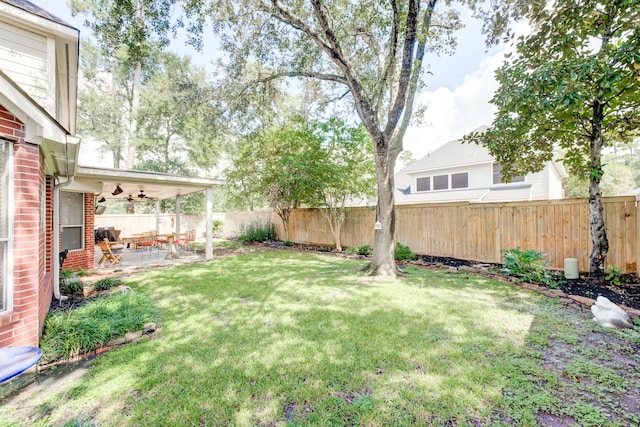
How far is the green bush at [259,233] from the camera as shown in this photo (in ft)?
51.3

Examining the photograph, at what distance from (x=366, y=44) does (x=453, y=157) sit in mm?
10396

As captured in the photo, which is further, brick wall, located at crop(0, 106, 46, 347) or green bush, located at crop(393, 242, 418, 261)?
green bush, located at crop(393, 242, 418, 261)

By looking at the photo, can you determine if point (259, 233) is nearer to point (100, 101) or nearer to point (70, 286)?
point (70, 286)

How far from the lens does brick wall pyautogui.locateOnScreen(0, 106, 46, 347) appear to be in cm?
297

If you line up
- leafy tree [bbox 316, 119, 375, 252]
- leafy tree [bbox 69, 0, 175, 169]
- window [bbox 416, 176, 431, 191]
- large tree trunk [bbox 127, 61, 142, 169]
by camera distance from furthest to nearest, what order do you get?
large tree trunk [bbox 127, 61, 142, 169]
window [bbox 416, 176, 431, 191]
leafy tree [bbox 316, 119, 375, 252]
leafy tree [bbox 69, 0, 175, 169]

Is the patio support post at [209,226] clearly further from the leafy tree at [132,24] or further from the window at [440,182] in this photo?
the window at [440,182]

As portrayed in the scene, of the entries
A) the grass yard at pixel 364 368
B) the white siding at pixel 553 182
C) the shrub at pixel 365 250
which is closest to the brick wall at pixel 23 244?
the grass yard at pixel 364 368

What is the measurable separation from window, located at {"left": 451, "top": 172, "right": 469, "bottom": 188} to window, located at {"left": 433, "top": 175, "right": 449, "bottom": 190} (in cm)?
37

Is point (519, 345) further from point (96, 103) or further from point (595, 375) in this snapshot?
point (96, 103)

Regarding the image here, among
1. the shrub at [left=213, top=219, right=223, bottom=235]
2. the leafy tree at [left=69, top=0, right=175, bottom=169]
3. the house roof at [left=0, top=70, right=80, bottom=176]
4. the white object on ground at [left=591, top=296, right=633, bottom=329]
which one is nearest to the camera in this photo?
the house roof at [left=0, top=70, right=80, bottom=176]

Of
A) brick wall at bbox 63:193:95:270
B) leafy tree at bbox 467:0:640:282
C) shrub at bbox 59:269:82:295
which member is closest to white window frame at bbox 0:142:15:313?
shrub at bbox 59:269:82:295

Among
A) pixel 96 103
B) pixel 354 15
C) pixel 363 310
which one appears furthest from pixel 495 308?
pixel 96 103

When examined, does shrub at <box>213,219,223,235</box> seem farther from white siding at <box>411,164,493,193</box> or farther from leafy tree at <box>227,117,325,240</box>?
white siding at <box>411,164,493,193</box>

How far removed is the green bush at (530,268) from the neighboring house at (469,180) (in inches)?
313
